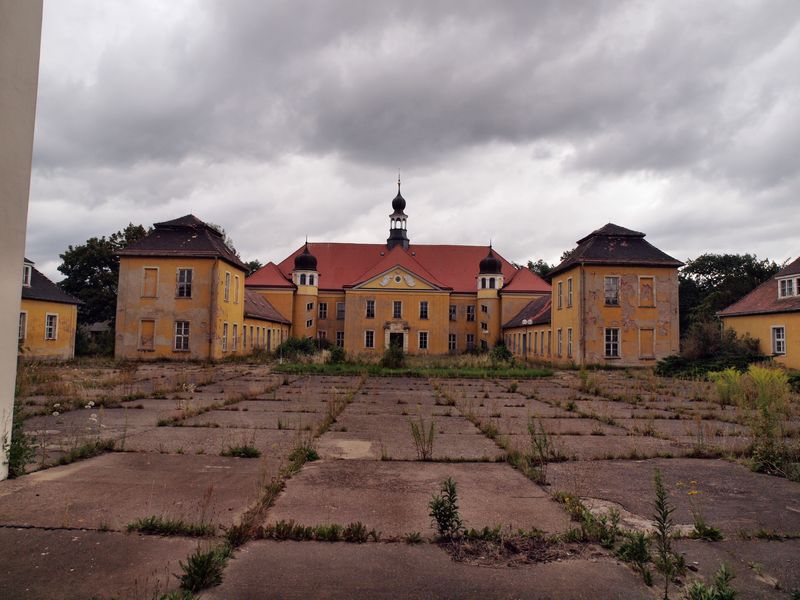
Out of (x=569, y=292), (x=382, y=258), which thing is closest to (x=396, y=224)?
(x=382, y=258)

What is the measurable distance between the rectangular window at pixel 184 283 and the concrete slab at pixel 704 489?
28.9 metres

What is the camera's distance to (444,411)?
11141 mm

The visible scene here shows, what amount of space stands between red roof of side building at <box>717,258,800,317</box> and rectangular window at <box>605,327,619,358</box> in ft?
26.8

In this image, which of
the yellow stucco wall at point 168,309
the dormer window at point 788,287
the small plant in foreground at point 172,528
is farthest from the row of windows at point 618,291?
the small plant in foreground at point 172,528

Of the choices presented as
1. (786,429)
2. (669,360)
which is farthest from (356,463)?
(669,360)

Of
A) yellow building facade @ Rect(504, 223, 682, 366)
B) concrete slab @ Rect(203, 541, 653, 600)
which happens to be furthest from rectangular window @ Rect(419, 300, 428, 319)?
concrete slab @ Rect(203, 541, 653, 600)

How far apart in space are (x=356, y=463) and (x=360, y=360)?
67.1 feet

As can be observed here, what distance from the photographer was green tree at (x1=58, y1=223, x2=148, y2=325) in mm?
44781

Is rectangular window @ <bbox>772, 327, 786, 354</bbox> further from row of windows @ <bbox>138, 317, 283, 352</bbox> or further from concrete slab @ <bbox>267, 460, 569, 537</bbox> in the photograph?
row of windows @ <bbox>138, 317, 283, 352</bbox>

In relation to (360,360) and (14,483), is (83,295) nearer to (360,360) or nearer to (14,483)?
(360,360)

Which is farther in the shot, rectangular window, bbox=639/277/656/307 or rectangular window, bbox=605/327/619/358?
rectangular window, bbox=639/277/656/307

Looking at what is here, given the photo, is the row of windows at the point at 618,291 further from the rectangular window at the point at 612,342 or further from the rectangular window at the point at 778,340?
the rectangular window at the point at 778,340

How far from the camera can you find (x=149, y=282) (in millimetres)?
31156

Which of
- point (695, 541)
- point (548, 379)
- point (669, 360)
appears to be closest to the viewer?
point (695, 541)
